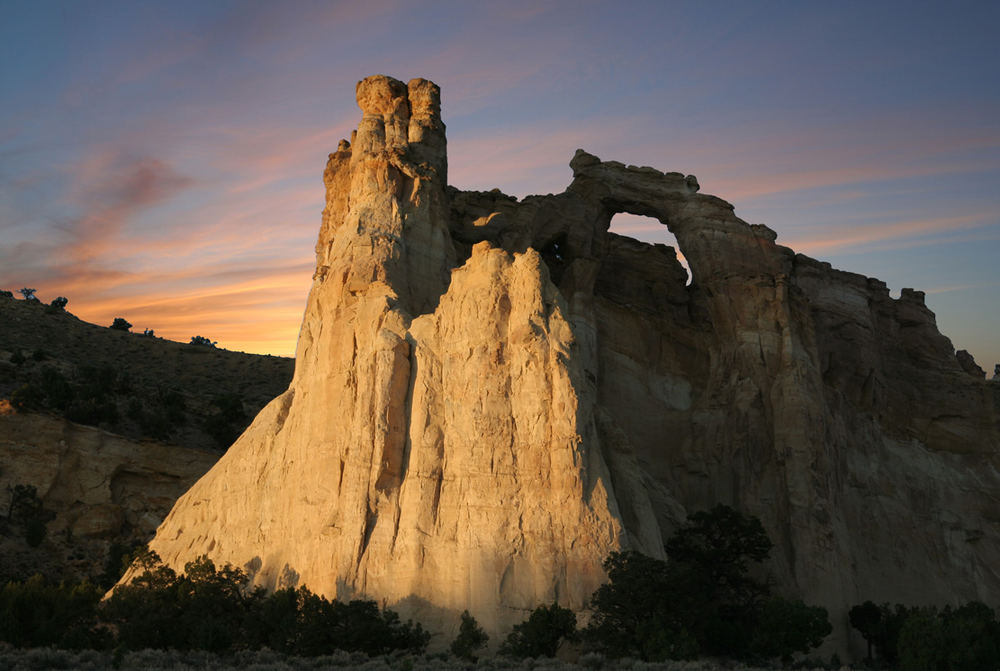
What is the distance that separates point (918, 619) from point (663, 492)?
481 inches

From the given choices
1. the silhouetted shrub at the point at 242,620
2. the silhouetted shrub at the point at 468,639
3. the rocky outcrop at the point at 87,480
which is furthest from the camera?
the rocky outcrop at the point at 87,480

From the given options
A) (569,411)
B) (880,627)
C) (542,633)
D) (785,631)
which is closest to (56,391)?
(569,411)

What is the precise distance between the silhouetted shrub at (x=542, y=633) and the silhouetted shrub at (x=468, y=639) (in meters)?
0.63

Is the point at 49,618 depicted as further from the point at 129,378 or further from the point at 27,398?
the point at 129,378

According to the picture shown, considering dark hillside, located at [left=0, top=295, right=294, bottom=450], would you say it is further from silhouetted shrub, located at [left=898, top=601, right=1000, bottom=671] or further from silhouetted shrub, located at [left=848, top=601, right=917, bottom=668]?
silhouetted shrub, located at [left=898, top=601, right=1000, bottom=671]

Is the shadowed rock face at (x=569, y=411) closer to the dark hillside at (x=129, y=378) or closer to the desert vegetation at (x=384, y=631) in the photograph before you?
the desert vegetation at (x=384, y=631)

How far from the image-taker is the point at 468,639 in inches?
1177

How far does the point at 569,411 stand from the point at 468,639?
7366 millimetres


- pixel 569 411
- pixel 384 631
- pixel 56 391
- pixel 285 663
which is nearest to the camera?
pixel 285 663

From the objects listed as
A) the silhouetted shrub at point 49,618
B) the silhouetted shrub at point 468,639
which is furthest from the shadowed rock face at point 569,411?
the silhouetted shrub at point 49,618

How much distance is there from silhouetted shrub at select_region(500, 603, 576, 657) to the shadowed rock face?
4.05 feet

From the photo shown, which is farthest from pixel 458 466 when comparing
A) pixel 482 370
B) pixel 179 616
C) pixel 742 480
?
pixel 742 480

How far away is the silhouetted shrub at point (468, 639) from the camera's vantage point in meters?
29.6

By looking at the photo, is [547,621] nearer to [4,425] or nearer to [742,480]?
[742,480]
